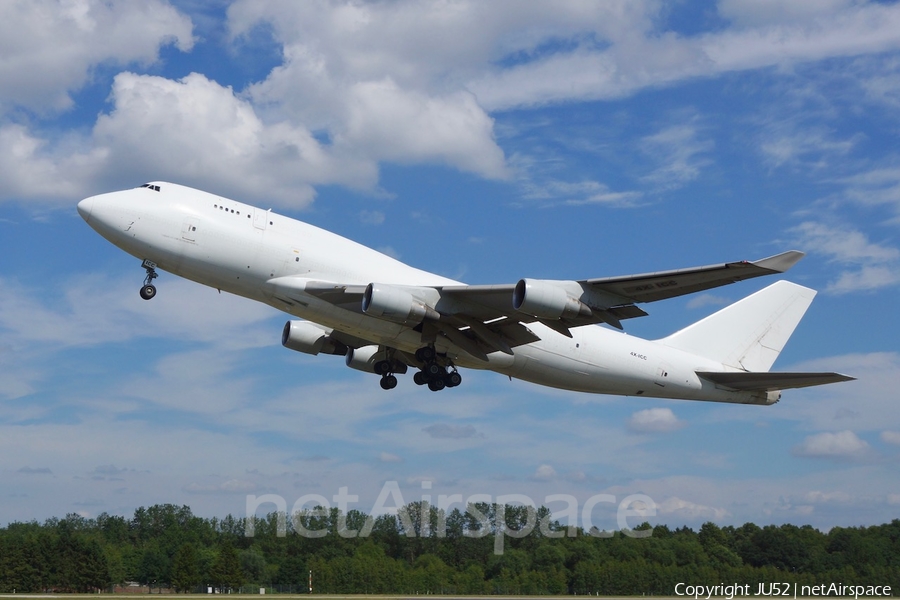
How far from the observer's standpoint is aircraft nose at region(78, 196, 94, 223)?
31547mm

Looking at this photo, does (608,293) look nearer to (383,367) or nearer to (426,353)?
(426,353)

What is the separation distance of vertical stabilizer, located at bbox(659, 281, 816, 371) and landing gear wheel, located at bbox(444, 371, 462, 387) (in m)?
10.6

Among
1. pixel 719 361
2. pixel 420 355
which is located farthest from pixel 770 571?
pixel 420 355

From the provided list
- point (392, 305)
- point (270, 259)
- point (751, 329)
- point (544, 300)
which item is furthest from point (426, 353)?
point (751, 329)

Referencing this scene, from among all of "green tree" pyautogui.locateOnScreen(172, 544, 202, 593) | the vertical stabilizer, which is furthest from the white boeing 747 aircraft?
"green tree" pyautogui.locateOnScreen(172, 544, 202, 593)

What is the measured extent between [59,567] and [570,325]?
45.5m

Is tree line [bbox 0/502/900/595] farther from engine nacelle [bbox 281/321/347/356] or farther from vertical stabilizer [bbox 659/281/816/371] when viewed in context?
engine nacelle [bbox 281/321/347/356]

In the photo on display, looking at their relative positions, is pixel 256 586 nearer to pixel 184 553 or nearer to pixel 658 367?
pixel 184 553

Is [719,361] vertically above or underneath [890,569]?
above

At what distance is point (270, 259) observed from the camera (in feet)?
105

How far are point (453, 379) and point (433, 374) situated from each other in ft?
2.96

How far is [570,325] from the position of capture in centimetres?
3284

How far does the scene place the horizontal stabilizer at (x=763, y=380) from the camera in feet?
121

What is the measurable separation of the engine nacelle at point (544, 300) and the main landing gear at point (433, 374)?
5.13m
